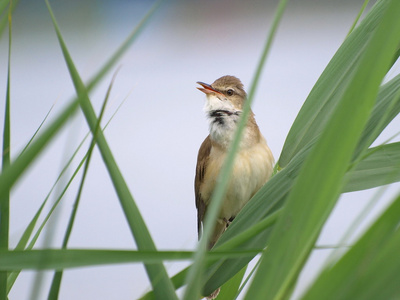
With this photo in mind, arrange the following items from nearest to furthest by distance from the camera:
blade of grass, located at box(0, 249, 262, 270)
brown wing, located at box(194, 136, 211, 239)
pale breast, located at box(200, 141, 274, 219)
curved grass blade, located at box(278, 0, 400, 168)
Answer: blade of grass, located at box(0, 249, 262, 270) → curved grass blade, located at box(278, 0, 400, 168) → pale breast, located at box(200, 141, 274, 219) → brown wing, located at box(194, 136, 211, 239)

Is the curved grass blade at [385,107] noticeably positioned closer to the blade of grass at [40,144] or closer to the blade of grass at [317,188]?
the blade of grass at [317,188]

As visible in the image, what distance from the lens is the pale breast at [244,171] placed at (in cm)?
221

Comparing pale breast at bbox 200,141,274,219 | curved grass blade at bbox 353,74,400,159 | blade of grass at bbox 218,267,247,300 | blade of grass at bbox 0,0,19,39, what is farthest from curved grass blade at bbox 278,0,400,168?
pale breast at bbox 200,141,274,219

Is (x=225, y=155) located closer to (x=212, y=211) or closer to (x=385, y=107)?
(x=385, y=107)

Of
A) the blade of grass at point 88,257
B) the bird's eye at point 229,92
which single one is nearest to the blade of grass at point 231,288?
the blade of grass at point 88,257

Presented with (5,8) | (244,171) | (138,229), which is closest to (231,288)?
(138,229)

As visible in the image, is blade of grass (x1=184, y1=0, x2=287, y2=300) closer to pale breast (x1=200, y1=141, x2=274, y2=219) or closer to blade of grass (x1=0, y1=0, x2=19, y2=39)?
blade of grass (x1=0, y1=0, x2=19, y2=39)

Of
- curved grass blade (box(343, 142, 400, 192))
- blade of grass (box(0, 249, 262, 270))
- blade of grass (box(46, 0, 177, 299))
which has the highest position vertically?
curved grass blade (box(343, 142, 400, 192))

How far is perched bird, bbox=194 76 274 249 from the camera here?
7.29 ft

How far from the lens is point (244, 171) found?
2.21 meters

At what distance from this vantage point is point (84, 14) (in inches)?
25.0

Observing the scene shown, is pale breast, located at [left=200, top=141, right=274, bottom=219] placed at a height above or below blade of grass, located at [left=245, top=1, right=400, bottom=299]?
above

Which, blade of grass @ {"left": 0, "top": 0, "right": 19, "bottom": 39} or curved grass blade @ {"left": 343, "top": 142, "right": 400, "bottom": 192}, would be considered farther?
curved grass blade @ {"left": 343, "top": 142, "right": 400, "bottom": 192}

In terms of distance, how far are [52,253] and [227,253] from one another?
7.0 inches
